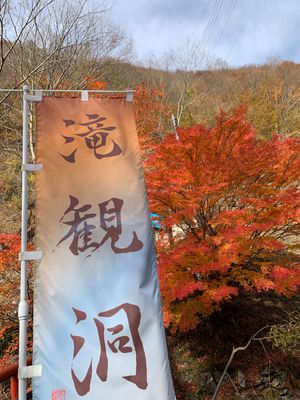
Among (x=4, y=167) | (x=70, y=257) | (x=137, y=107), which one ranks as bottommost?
(x=70, y=257)

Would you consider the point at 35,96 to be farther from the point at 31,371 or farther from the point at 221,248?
the point at 221,248

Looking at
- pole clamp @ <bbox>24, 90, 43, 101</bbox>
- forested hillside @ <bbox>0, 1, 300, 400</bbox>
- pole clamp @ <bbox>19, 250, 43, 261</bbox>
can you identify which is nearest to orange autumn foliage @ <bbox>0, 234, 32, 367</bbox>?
forested hillside @ <bbox>0, 1, 300, 400</bbox>

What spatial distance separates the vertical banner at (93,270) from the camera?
8.92ft

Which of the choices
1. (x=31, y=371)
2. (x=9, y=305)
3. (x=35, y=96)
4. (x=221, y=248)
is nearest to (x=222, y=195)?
(x=221, y=248)

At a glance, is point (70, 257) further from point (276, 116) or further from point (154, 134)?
point (276, 116)

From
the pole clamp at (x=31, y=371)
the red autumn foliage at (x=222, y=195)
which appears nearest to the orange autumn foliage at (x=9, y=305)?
the red autumn foliage at (x=222, y=195)

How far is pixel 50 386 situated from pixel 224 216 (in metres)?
4.27

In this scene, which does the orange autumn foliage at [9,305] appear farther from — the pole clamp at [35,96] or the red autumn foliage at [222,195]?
the pole clamp at [35,96]

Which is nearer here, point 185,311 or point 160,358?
point 160,358

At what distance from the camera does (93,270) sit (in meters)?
2.96

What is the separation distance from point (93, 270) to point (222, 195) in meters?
4.39

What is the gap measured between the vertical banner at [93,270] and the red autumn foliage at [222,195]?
2.83 metres

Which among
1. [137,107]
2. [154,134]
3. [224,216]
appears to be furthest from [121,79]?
[224,216]

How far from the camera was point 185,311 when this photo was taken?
22.9 ft
